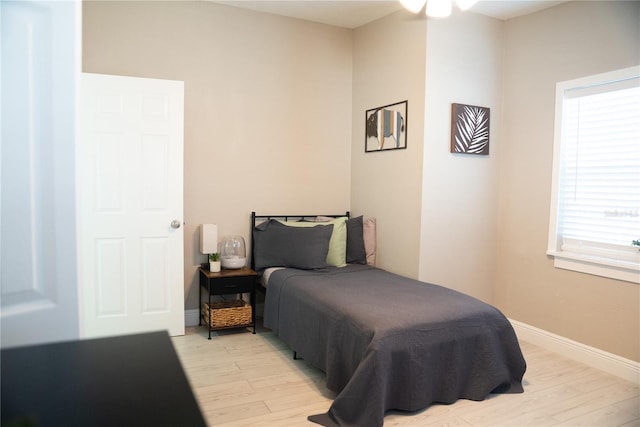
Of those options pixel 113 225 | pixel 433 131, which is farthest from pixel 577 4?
pixel 113 225

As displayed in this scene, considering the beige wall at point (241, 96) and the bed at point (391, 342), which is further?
the beige wall at point (241, 96)

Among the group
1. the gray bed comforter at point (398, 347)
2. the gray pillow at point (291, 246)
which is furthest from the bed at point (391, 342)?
the gray pillow at point (291, 246)

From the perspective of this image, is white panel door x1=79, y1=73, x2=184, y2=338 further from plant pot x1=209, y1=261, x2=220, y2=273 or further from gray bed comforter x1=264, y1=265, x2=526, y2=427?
gray bed comforter x1=264, y1=265, x2=526, y2=427

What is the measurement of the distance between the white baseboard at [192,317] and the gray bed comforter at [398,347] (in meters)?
1.10

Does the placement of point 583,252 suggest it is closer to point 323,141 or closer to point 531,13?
point 531,13

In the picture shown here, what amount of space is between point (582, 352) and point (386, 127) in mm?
2199

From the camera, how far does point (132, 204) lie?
344cm

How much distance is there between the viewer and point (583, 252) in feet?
10.9

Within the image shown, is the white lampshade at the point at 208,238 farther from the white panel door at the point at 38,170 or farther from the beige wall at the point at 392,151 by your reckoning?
the white panel door at the point at 38,170

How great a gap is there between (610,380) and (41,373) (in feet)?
10.7

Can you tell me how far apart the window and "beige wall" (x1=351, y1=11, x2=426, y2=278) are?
1014 mm

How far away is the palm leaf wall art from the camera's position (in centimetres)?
361

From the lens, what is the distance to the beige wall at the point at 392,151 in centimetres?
357

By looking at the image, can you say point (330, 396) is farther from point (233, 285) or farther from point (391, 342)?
point (233, 285)
